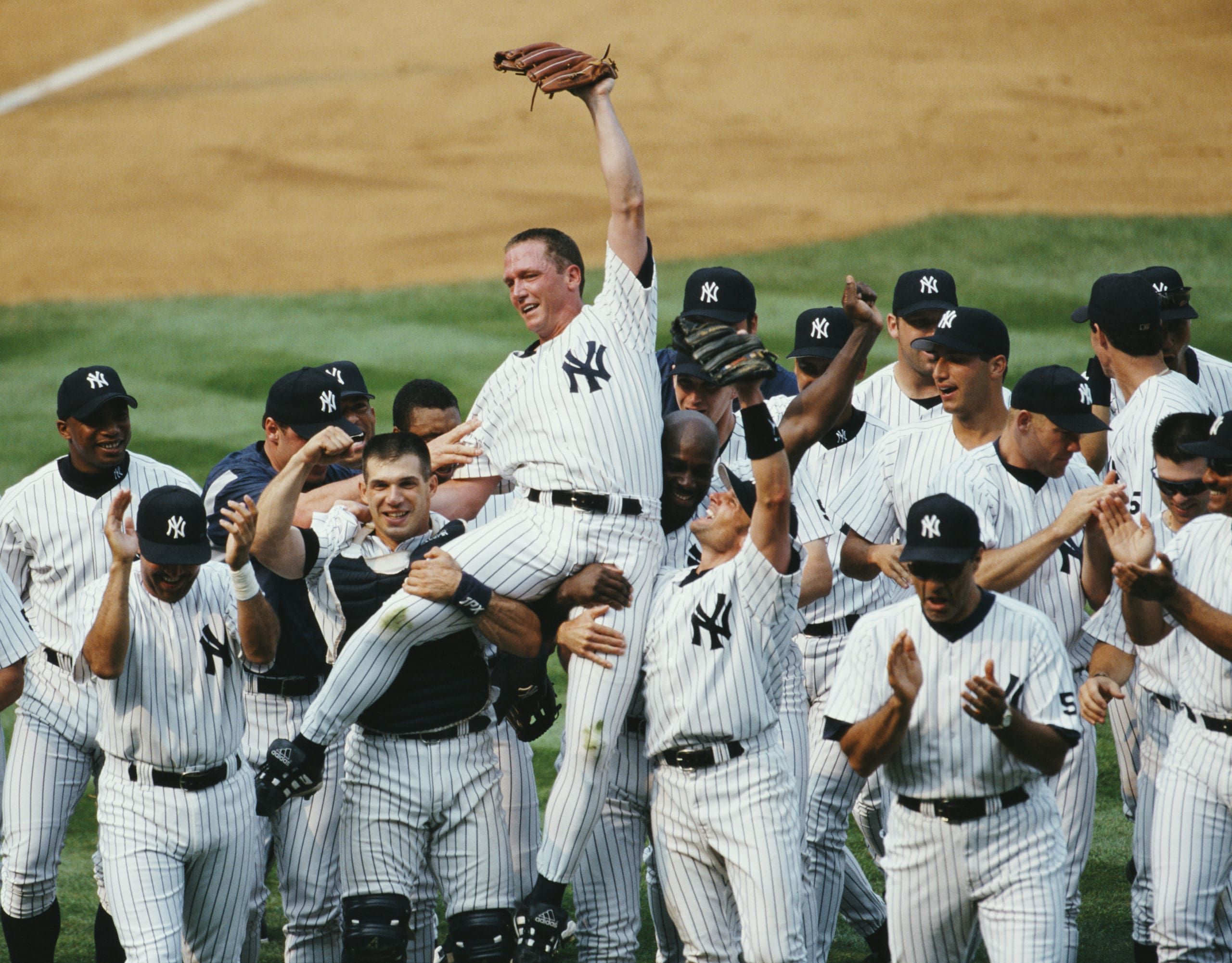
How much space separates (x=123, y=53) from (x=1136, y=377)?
18.0m

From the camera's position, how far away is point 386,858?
5.29m

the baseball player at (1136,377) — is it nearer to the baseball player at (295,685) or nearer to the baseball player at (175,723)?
the baseball player at (295,685)

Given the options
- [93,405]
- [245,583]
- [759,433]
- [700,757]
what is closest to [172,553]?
[245,583]

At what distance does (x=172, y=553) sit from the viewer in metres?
5.21

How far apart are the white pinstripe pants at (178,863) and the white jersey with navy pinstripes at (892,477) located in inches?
97.9

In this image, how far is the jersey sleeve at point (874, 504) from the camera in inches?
247

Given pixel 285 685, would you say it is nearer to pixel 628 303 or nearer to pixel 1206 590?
pixel 628 303

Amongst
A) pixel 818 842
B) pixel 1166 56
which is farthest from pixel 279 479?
pixel 1166 56

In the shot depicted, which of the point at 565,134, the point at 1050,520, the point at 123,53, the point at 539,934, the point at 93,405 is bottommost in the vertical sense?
the point at 539,934

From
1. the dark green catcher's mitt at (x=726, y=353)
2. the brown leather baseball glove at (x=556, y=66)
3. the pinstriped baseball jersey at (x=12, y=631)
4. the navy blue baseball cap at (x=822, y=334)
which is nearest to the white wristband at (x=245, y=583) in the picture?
the pinstriped baseball jersey at (x=12, y=631)

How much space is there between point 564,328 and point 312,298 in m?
12.1

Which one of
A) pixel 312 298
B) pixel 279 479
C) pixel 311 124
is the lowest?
pixel 279 479

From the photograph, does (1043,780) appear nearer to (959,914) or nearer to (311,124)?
(959,914)

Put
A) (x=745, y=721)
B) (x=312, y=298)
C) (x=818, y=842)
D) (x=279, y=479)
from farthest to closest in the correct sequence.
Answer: (x=312, y=298)
(x=818, y=842)
(x=279, y=479)
(x=745, y=721)
